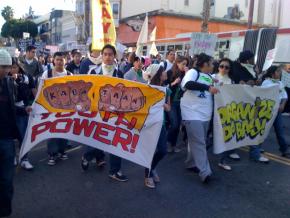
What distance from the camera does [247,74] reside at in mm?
6668

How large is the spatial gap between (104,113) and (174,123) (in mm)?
2281

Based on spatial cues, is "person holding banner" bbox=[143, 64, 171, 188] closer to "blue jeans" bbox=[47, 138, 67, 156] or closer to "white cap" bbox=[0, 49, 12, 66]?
"blue jeans" bbox=[47, 138, 67, 156]

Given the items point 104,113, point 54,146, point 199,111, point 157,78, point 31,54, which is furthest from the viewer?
point 31,54

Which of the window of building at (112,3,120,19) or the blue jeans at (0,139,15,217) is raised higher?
the window of building at (112,3,120,19)

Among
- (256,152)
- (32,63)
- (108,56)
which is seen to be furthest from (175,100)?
(32,63)

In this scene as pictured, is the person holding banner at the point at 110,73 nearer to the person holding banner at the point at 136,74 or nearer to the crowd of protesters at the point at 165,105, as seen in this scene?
the crowd of protesters at the point at 165,105

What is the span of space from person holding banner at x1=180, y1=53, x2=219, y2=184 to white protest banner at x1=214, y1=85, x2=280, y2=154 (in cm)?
38

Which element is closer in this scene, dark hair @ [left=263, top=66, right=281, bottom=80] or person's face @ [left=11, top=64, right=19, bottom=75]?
person's face @ [left=11, top=64, right=19, bottom=75]

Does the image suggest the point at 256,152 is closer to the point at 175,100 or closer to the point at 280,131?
the point at 280,131

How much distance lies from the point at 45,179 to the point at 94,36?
3.29 m

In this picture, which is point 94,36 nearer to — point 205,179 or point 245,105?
point 245,105

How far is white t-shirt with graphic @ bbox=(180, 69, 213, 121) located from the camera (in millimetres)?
5473

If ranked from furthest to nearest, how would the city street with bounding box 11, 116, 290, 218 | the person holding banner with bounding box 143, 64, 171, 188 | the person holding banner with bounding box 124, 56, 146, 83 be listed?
the person holding banner with bounding box 124, 56, 146, 83 < the person holding banner with bounding box 143, 64, 171, 188 < the city street with bounding box 11, 116, 290, 218

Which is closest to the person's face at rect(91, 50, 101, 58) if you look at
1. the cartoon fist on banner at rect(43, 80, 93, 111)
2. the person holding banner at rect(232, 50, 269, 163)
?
the cartoon fist on banner at rect(43, 80, 93, 111)
